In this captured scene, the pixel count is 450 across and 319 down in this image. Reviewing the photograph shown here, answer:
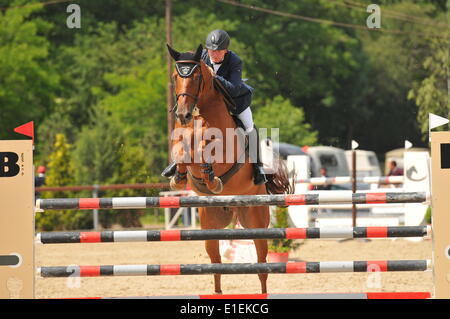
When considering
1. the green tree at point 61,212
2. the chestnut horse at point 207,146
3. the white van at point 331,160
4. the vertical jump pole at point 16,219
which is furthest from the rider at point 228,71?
the white van at point 331,160

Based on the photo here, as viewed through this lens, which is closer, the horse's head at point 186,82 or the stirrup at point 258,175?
the horse's head at point 186,82

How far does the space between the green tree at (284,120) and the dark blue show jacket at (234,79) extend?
14.8 meters

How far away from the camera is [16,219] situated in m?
4.70

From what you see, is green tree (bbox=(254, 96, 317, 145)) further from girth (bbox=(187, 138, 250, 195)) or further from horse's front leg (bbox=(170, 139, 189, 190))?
horse's front leg (bbox=(170, 139, 189, 190))

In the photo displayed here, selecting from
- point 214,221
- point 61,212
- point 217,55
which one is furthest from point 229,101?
point 61,212

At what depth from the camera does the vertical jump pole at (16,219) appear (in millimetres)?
4695

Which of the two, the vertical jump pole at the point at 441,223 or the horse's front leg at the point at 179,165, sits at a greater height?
the horse's front leg at the point at 179,165

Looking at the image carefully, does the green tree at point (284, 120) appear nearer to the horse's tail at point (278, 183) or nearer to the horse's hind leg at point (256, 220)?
the horse's tail at point (278, 183)

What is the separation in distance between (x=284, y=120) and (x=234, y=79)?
56.5 feet

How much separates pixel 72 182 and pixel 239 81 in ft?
39.5

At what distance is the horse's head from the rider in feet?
1.56

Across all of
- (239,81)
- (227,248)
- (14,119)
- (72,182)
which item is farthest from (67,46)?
(239,81)

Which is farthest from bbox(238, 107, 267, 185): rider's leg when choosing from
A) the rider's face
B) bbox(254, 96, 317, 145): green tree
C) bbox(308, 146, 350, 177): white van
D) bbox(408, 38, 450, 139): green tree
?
bbox(308, 146, 350, 177): white van

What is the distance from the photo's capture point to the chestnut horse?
5.22 metres
